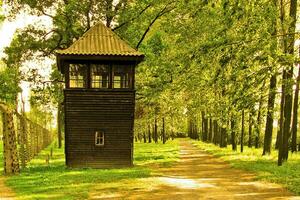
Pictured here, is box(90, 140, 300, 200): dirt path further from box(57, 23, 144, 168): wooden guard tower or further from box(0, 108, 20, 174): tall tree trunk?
box(0, 108, 20, 174): tall tree trunk

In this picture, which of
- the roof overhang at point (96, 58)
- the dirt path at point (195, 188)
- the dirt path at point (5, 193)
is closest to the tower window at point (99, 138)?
the roof overhang at point (96, 58)

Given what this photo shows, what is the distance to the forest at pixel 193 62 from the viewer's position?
15.6 m

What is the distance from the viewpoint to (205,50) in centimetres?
1543

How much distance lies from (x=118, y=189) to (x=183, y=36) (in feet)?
25.6

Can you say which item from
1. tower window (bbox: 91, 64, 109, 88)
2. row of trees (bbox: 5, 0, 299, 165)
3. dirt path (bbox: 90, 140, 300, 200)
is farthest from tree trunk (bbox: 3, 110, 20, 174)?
row of trees (bbox: 5, 0, 299, 165)

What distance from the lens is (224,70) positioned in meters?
16.5

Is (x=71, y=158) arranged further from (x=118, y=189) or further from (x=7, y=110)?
(x=118, y=189)

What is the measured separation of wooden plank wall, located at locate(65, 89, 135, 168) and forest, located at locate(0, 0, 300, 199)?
1.50m

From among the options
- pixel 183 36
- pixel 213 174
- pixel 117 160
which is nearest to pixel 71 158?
pixel 117 160

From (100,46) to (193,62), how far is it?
41.8 ft

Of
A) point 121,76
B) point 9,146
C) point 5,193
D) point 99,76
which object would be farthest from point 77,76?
point 5,193

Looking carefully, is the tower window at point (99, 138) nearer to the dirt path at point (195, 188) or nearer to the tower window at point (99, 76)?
the tower window at point (99, 76)

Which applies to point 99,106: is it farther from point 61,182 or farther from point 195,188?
point 195,188

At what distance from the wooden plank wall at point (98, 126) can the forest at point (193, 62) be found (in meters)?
1.50
